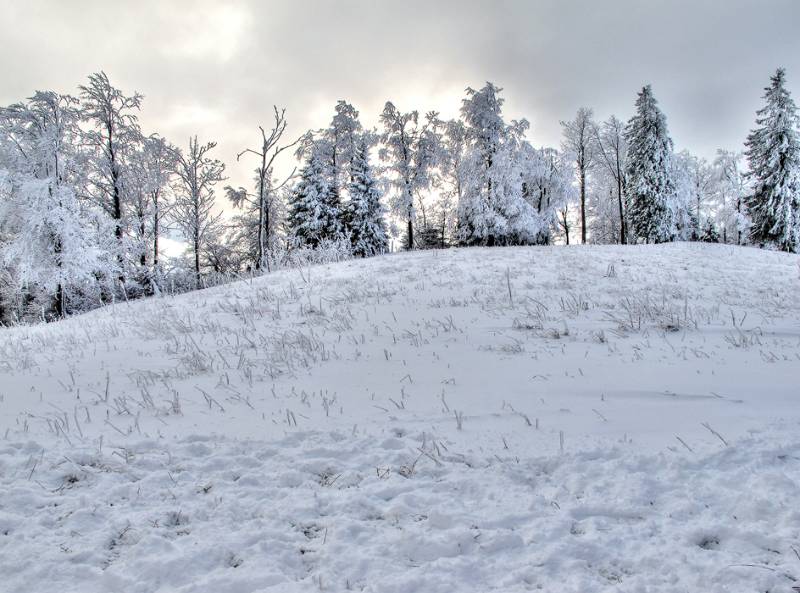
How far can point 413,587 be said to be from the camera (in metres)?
2.00

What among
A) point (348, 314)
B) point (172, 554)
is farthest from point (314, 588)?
point (348, 314)

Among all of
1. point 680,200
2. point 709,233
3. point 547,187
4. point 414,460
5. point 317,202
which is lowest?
point 414,460

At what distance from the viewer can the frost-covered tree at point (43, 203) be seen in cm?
1688

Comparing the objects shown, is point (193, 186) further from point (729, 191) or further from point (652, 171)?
point (729, 191)

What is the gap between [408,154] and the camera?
88.4 ft

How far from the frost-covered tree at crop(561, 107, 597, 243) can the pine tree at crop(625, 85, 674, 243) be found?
118 inches

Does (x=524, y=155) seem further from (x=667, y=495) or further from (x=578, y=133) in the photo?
(x=667, y=495)

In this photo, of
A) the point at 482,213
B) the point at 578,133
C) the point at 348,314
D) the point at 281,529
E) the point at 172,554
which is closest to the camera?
the point at 172,554

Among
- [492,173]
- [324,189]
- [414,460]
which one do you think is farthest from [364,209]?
[414,460]

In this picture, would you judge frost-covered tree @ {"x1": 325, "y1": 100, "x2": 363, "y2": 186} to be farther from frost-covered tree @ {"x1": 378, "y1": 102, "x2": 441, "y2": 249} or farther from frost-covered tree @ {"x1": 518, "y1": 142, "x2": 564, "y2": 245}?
frost-covered tree @ {"x1": 518, "y1": 142, "x2": 564, "y2": 245}

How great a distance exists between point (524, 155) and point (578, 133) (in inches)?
400

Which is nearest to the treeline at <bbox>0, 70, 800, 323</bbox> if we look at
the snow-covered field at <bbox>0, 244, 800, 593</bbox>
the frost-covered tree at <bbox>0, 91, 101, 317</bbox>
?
the frost-covered tree at <bbox>0, 91, 101, 317</bbox>

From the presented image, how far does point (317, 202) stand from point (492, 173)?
1192cm

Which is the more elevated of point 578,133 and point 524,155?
point 578,133
